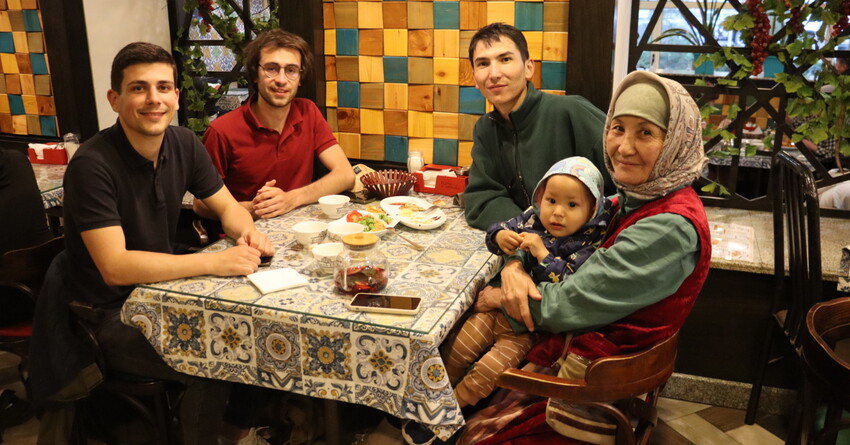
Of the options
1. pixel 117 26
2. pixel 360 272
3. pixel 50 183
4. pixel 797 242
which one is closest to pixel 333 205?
pixel 360 272

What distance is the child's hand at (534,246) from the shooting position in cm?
201

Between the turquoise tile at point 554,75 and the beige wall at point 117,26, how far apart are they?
7.28 ft

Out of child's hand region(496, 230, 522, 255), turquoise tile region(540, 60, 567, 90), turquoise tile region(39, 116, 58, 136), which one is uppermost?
turquoise tile region(540, 60, 567, 90)

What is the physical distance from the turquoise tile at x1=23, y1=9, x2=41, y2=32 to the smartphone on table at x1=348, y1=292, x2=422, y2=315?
330cm

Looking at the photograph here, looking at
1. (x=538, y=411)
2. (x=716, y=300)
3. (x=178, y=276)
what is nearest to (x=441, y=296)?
(x=538, y=411)

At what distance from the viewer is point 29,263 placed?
2434 mm

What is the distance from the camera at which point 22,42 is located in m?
4.12

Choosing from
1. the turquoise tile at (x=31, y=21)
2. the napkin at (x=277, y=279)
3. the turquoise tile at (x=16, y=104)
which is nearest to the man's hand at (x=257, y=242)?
the napkin at (x=277, y=279)

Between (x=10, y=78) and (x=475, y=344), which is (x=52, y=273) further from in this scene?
(x=10, y=78)

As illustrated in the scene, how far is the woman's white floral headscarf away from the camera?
5.52 feet

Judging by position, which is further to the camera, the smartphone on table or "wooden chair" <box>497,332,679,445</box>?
the smartphone on table

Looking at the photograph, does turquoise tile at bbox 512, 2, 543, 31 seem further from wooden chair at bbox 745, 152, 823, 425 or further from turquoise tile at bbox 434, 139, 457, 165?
wooden chair at bbox 745, 152, 823, 425

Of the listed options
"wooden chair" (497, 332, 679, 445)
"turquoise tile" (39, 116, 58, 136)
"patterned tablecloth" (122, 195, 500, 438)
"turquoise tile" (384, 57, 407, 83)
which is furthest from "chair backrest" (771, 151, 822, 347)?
"turquoise tile" (39, 116, 58, 136)

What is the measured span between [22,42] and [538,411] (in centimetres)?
386
